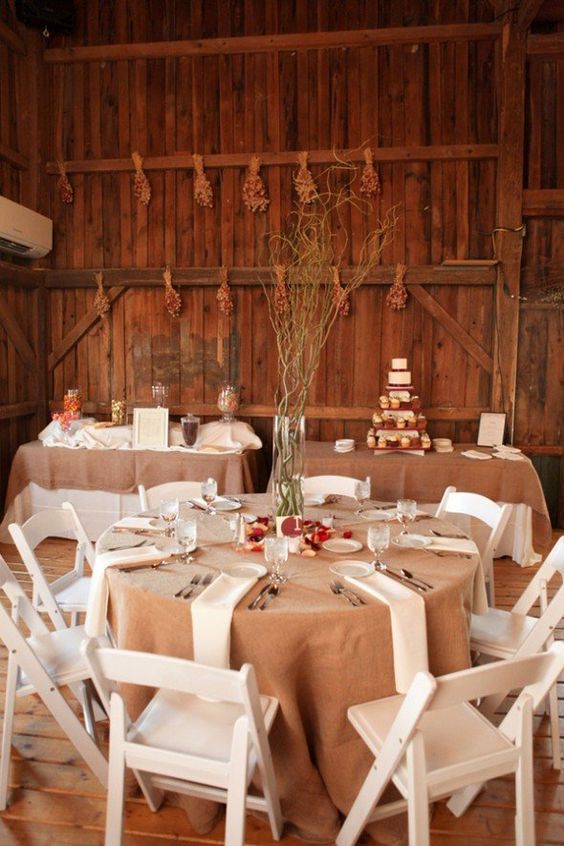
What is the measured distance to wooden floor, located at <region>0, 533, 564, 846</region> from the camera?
1967mm

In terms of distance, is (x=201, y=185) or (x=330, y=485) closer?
(x=330, y=485)

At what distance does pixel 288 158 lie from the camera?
5.28m

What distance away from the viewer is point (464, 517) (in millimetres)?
4492

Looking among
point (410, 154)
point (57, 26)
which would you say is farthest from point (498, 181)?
point (57, 26)

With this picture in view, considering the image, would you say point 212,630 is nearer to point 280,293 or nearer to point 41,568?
point 41,568

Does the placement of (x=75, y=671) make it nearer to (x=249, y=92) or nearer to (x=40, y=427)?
(x=40, y=427)

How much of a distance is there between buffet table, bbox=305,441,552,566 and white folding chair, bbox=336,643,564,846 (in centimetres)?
270

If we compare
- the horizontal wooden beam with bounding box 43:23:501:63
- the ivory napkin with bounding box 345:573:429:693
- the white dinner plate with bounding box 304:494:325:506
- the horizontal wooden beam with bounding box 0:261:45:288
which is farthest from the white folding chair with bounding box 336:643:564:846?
the horizontal wooden beam with bounding box 43:23:501:63

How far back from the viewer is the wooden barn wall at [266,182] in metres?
5.21

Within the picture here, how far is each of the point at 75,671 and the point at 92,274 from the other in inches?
163

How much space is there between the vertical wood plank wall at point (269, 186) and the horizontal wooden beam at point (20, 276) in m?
0.13

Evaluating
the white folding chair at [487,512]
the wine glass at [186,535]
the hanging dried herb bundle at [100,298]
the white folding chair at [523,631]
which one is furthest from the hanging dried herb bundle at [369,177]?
the wine glass at [186,535]
